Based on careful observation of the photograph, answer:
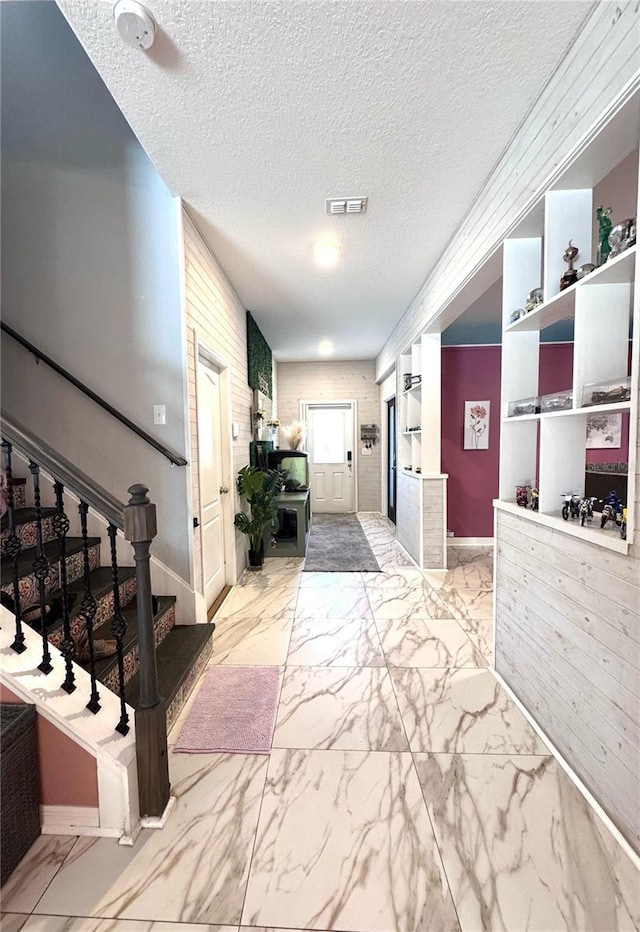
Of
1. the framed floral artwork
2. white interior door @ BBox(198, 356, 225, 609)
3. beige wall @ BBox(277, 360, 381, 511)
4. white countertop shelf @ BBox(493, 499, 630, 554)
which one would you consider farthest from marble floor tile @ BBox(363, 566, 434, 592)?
beige wall @ BBox(277, 360, 381, 511)

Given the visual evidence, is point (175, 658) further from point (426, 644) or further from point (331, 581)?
point (331, 581)

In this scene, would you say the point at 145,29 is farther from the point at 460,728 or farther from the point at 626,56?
the point at 460,728

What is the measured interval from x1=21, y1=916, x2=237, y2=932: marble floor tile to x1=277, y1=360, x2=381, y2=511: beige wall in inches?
237

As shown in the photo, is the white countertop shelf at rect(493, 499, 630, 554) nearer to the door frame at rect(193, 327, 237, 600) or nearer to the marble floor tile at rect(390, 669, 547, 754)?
the marble floor tile at rect(390, 669, 547, 754)

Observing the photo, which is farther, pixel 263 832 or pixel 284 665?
pixel 284 665

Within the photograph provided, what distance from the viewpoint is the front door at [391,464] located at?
588cm

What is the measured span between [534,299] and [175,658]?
8.65ft

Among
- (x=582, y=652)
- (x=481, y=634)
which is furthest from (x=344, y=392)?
(x=582, y=652)

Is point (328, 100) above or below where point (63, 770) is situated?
above

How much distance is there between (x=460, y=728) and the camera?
5.63ft

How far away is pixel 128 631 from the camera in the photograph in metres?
1.92

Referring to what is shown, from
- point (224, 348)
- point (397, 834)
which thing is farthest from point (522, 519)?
point (224, 348)

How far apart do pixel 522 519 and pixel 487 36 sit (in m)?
1.94

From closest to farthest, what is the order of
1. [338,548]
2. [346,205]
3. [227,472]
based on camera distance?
[346,205] < [227,472] < [338,548]
